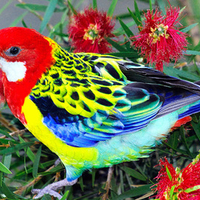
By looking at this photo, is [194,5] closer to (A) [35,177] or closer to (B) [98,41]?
(B) [98,41]

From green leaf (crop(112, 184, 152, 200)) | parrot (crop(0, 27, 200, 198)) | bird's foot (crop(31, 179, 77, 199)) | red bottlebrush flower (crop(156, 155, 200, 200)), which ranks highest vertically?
parrot (crop(0, 27, 200, 198))

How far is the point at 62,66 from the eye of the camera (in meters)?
0.75

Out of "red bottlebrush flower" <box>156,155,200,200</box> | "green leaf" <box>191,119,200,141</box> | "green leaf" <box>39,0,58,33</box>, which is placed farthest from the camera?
"green leaf" <box>39,0,58,33</box>

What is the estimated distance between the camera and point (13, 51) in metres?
0.70

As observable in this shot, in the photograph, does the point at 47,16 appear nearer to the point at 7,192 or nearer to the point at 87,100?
the point at 87,100

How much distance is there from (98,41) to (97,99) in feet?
0.72

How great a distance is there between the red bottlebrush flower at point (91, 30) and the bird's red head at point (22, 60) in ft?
0.41

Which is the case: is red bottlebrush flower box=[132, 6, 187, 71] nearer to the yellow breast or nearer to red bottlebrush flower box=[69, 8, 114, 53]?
red bottlebrush flower box=[69, 8, 114, 53]

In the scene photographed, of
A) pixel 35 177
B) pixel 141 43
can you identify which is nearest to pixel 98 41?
pixel 141 43

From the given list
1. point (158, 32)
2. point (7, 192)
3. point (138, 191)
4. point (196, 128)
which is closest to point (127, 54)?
point (158, 32)

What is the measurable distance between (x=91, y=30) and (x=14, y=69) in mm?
250

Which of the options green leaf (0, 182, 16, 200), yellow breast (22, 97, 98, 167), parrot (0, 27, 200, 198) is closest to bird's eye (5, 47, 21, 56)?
parrot (0, 27, 200, 198)

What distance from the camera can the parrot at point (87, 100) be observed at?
2.31ft

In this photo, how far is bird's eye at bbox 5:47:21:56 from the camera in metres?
0.69
